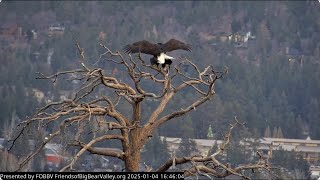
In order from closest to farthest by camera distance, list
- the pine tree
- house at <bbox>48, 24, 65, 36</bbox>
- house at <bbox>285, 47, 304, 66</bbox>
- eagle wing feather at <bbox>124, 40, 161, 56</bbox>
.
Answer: eagle wing feather at <bbox>124, 40, 161, 56</bbox> < the pine tree < house at <bbox>285, 47, 304, 66</bbox> < house at <bbox>48, 24, 65, 36</bbox>

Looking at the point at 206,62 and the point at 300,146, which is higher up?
the point at 206,62

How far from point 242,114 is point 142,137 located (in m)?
21.7

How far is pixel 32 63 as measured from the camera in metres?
36.2

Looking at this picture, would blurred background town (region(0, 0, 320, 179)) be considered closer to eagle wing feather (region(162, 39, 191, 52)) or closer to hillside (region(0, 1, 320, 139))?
hillside (region(0, 1, 320, 139))

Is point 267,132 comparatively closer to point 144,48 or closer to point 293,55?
point 293,55

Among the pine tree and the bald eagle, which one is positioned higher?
the bald eagle

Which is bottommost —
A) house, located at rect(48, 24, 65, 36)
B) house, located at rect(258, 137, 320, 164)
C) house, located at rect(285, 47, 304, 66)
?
house, located at rect(258, 137, 320, 164)

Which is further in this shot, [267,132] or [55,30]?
[55,30]

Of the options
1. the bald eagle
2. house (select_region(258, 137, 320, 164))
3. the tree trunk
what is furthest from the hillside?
the tree trunk

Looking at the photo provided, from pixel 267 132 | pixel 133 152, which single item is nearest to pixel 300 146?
pixel 267 132

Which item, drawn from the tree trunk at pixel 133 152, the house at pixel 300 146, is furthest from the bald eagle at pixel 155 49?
the house at pixel 300 146

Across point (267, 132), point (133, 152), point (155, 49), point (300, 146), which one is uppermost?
point (155, 49)

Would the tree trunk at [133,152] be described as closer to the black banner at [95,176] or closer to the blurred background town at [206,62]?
the black banner at [95,176]

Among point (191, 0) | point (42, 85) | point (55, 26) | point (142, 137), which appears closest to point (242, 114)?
point (42, 85)
